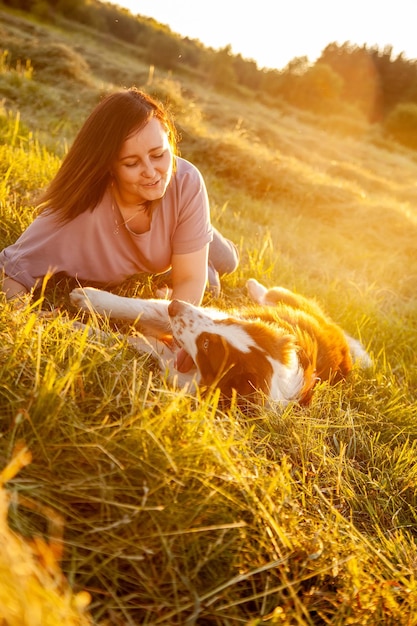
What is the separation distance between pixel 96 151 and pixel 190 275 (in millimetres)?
1006

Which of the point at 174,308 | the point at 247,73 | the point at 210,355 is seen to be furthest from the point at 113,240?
the point at 247,73

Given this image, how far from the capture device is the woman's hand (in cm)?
275

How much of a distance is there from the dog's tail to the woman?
1.20 metres

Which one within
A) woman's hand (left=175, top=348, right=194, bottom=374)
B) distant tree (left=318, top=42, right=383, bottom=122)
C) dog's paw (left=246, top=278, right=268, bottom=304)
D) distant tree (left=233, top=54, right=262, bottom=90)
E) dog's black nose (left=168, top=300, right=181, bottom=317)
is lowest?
woman's hand (left=175, top=348, right=194, bottom=374)

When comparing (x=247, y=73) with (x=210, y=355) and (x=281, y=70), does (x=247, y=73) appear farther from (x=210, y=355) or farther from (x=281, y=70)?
(x=210, y=355)

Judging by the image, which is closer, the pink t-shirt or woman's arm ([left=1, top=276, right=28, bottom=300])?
woman's arm ([left=1, top=276, right=28, bottom=300])

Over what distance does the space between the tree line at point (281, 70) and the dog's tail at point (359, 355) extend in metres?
24.9

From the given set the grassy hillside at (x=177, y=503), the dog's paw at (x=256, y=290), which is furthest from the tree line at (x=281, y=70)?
the grassy hillside at (x=177, y=503)

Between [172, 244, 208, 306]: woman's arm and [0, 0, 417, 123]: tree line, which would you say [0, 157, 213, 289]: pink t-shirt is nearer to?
[172, 244, 208, 306]: woman's arm

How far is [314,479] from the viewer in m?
2.02

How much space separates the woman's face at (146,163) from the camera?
2904 millimetres

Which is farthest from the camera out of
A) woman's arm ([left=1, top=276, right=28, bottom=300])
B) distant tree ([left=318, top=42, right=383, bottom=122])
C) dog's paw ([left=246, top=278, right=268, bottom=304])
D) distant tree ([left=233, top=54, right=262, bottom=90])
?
distant tree ([left=318, top=42, right=383, bottom=122])

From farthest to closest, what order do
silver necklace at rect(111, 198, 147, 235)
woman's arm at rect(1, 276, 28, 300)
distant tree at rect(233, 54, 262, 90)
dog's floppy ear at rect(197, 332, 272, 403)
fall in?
distant tree at rect(233, 54, 262, 90), silver necklace at rect(111, 198, 147, 235), woman's arm at rect(1, 276, 28, 300), dog's floppy ear at rect(197, 332, 272, 403)

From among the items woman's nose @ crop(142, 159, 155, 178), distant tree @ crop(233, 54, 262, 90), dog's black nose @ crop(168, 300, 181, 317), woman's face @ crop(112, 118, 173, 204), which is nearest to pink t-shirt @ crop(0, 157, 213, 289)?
woman's face @ crop(112, 118, 173, 204)
